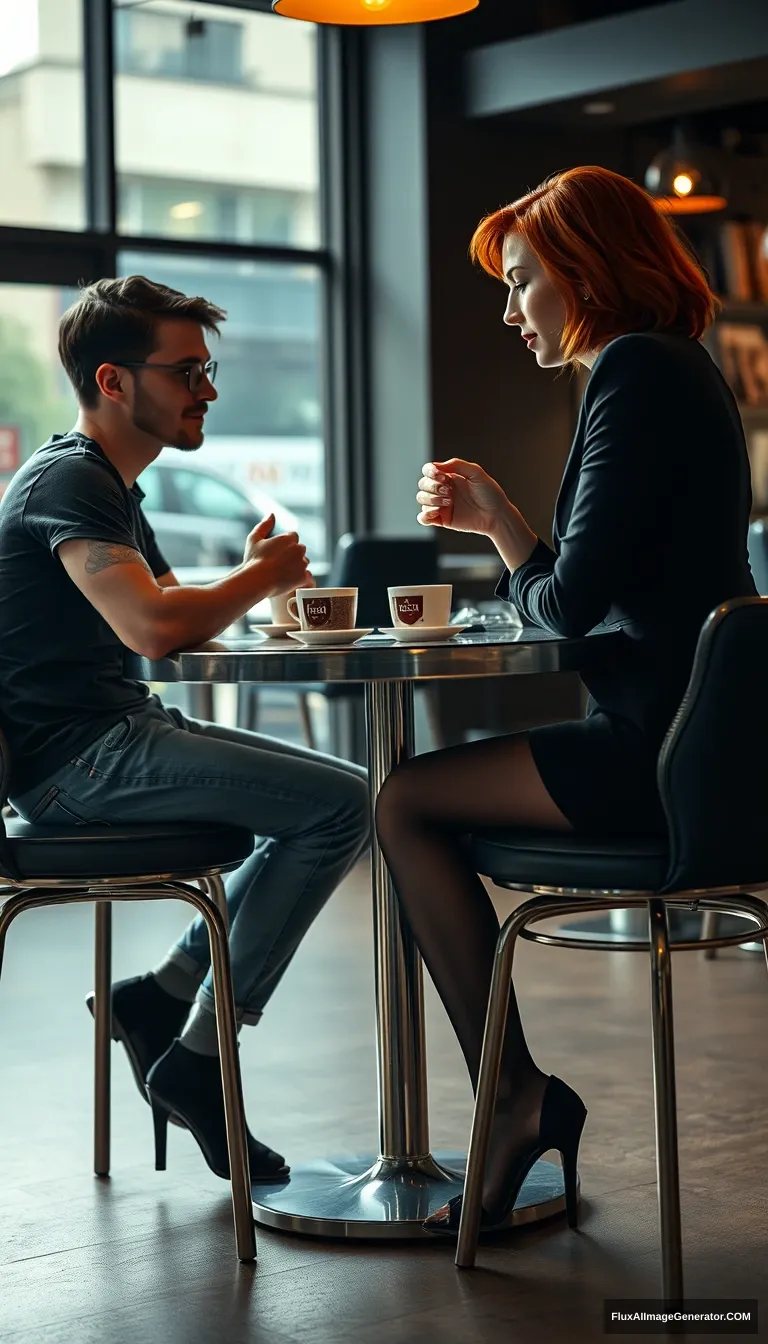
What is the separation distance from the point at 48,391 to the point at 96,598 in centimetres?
386

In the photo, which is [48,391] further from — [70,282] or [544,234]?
[544,234]

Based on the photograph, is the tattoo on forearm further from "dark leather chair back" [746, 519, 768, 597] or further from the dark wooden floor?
"dark leather chair back" [746, 519, 768, 597]

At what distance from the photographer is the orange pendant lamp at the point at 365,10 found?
2951 mm

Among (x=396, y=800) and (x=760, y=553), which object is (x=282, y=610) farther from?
(x=760, y=553)

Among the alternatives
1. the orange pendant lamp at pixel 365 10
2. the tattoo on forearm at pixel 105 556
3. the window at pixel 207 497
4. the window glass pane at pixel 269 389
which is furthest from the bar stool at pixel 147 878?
the window glass pane at pixel 269 389

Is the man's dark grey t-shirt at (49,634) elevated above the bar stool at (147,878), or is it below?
above

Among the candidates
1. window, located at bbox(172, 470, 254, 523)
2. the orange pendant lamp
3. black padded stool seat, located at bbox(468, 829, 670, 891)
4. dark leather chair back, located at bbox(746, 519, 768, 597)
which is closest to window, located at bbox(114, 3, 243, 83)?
window, located at bbox(172, 470, 254, 523)

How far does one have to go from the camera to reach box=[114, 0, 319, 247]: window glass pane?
619 centimetres

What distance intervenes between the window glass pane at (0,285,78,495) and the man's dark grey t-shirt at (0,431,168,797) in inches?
139

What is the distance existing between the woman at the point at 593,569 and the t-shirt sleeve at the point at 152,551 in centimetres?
59

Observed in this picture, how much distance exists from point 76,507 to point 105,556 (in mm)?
90

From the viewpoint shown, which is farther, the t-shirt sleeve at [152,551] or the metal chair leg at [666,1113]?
the t-shirt sleeve at [152,551]

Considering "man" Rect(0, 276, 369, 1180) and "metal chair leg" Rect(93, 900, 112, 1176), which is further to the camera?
"metal chair leg" Rect(93, 900, 112, 1176)

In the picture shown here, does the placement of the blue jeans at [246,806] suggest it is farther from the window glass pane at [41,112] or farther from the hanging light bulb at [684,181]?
the hanging light bulb at [684,181]
